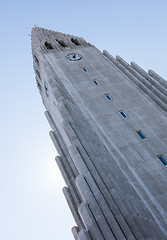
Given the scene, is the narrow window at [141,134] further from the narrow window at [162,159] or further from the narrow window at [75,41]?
the narrow window at [75,41]

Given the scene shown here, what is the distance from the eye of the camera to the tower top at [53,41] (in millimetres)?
39194

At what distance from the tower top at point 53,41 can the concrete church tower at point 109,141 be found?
945 mm

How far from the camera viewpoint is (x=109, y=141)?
72.8 feet

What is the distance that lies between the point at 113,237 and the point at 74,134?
820 centimetres

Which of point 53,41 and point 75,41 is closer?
point 53,41

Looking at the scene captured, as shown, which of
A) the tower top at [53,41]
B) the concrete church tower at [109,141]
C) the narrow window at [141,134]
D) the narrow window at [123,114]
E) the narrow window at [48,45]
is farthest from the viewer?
the narrow window at [48,45]

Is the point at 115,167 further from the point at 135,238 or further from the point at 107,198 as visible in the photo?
the point at 135,238

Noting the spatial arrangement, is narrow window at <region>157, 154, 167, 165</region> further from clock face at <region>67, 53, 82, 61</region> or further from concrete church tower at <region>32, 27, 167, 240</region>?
clock face at <region>67, 53, 82, 61</region>

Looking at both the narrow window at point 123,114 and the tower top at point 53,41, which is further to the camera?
the tower top at point 53,41

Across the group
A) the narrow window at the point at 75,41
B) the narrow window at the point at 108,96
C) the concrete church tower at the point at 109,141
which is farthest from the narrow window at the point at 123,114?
the narrow window at the point at 75,41

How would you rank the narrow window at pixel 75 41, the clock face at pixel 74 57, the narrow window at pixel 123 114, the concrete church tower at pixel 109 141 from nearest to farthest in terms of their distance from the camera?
the concrete church tower at pixel 109 141 < the narrow window at pixel 123 114 < the clock face at pixel 74 57 < the narrow window at pixel 75 41

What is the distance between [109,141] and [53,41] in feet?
84.6

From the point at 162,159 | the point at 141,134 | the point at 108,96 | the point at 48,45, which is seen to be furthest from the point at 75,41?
the point at 162,159

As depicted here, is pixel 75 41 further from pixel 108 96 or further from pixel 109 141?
pixel 109 141
